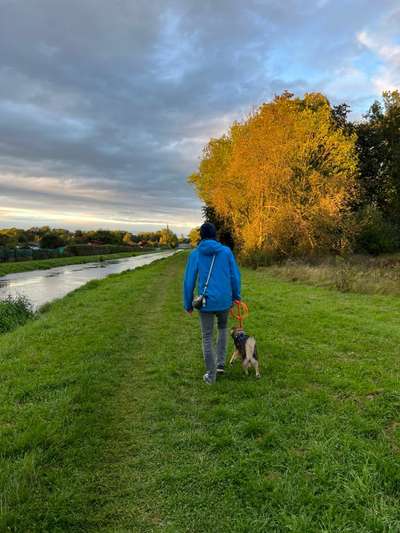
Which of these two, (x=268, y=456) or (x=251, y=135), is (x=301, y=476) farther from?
(x=251, y=135)

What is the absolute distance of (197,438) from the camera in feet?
13.0

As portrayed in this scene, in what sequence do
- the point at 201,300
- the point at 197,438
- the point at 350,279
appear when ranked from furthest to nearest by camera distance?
the point at 350,279
the point at 201,300
the point at 197,438

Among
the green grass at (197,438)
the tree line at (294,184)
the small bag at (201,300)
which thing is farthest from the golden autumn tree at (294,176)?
the small bag at (201,300)

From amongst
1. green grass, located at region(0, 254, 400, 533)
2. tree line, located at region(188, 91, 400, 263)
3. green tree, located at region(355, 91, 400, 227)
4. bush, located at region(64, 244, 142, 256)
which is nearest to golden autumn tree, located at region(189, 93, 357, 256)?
tree line, located at region(188, 91, 400, 263)

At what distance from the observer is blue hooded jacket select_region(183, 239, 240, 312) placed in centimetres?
520

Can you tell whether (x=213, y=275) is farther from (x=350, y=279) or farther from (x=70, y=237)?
(x=70, y=237)

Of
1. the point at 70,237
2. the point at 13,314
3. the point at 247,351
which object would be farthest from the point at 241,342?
the point at 70,237

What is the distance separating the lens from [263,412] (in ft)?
14.5

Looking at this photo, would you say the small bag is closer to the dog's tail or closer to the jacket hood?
the jacket hood

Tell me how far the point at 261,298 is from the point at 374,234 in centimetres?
2014

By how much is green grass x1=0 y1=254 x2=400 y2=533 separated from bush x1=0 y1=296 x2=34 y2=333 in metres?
4.88

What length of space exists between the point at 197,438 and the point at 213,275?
84.6 inches

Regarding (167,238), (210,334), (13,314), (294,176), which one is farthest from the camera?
(167,238)

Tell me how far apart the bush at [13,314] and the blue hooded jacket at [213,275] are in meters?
8.98
